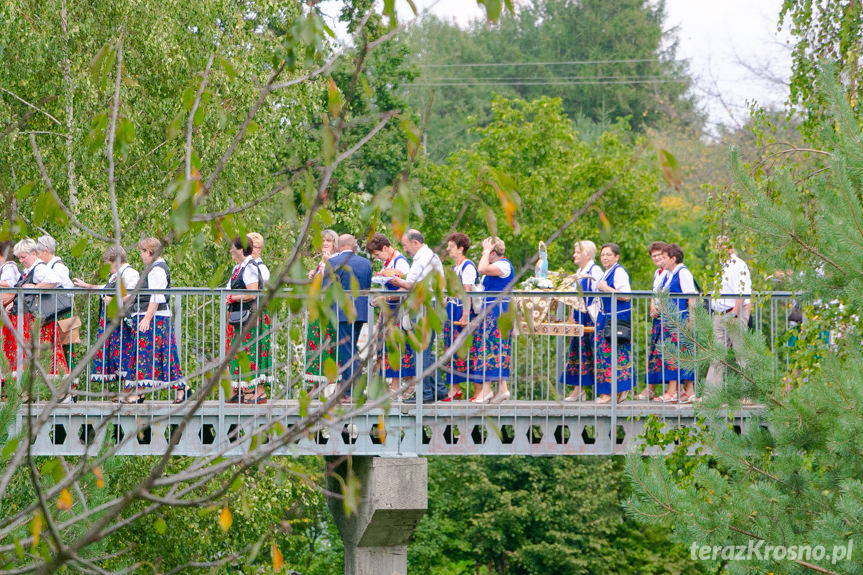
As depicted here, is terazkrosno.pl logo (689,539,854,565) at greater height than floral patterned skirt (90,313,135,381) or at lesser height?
lesser

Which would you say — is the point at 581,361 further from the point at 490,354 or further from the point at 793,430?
the point at 793,430

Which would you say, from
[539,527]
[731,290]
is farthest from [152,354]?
[539,527]

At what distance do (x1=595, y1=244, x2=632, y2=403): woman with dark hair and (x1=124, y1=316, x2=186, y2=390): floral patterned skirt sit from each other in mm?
3427

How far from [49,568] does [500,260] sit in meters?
6.73

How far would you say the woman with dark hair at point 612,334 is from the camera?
10.2 meters

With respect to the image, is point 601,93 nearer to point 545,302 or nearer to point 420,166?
point 420,166

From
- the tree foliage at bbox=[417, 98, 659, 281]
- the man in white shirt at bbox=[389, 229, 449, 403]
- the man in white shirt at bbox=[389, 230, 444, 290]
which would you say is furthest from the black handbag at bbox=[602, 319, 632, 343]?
the tree foliage at bbox=[417, 98, 659, 281]

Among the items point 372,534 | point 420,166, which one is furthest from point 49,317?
point 420,166

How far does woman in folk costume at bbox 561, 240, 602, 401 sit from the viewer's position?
10188 mm

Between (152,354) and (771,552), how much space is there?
5706mm

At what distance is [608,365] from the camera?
34.1 ft

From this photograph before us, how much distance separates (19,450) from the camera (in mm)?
4027

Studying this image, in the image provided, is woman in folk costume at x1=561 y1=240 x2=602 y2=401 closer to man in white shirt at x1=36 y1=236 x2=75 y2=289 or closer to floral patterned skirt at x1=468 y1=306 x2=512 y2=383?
floral patterned skirt at x1=468 y1=306 x2=512 y2=383

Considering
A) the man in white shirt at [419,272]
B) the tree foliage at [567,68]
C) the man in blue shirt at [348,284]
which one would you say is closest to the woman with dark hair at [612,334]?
the man in white shirt at [419,272]
